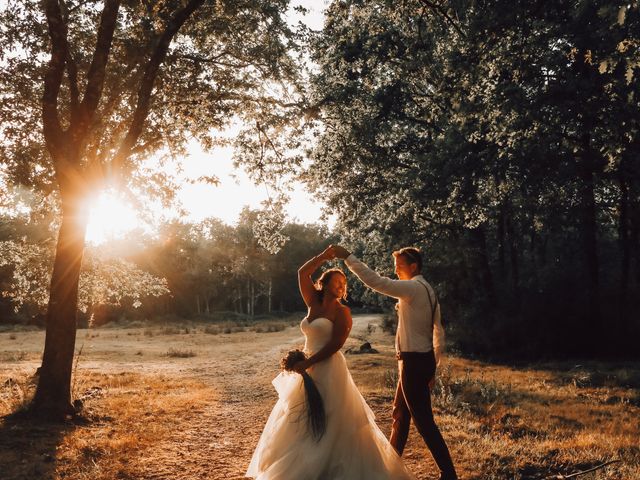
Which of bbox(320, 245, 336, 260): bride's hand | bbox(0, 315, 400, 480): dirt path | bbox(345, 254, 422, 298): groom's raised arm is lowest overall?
bbox(0, 315, 400, 480): dirt path

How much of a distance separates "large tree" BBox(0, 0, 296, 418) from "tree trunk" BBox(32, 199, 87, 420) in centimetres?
2

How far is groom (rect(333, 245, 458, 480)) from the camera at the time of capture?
531 centimetres

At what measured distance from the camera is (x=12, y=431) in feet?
27.0

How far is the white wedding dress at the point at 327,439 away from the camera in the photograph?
512 centimetres

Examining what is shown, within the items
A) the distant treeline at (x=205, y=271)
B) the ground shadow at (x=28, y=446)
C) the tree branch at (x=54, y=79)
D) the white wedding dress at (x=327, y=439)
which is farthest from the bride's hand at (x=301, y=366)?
the distant treeline at (x=205, y=271)

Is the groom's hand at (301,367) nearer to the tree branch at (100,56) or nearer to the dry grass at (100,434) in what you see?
the dry grass at (100,434)

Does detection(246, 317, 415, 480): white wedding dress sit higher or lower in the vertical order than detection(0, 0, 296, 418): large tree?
lower

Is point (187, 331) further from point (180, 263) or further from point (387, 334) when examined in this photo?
point (180, 263)

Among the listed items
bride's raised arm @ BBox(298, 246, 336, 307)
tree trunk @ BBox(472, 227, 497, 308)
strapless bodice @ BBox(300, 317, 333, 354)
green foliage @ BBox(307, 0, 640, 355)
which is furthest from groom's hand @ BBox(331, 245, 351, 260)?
tree trunk @ BBox(472, 227, 497, 308)

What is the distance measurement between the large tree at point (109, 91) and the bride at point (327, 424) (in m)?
5.98

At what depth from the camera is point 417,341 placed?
5.49 metres

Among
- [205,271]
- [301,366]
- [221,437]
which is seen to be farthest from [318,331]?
[205,271]

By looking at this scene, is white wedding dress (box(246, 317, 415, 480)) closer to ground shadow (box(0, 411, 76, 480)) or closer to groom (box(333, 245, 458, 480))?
groom (box(333, 245, 458, 480))

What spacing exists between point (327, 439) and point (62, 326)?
672 centimetres
